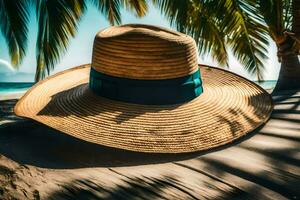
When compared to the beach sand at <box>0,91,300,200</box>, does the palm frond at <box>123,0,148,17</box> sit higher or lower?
higher

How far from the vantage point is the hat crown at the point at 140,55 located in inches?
84.9

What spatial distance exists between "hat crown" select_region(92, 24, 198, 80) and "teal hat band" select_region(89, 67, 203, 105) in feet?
0.10

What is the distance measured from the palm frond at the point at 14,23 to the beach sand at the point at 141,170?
0.95 meters

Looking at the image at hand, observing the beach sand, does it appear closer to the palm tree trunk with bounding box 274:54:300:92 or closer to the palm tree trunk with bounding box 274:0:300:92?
the palm tree trunk with bounding box 274:0:300:92

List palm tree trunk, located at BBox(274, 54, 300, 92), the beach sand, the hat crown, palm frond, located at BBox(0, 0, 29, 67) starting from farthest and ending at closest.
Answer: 1. palm tree trunk, located at BBox(274, 54, 300, 92)
2. palm frond, located at BBox(0, 0, 29, 67)
3. the hat crown
4. the beach sand

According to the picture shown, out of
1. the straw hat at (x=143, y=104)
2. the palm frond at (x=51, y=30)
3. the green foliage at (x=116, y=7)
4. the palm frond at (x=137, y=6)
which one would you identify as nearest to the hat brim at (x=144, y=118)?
→ the straw hat at (x=143, y=104)

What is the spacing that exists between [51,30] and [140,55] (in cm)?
128

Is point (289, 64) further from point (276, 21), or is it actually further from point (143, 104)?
point (143, 104)

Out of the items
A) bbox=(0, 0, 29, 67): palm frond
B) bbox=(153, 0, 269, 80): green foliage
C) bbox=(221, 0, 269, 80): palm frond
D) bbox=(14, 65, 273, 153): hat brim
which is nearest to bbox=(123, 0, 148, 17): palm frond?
bbox=(153, 0, 269, 80): green foliage

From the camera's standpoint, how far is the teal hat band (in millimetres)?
2174

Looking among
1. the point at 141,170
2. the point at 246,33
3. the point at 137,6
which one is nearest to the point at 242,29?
the point at 246,33

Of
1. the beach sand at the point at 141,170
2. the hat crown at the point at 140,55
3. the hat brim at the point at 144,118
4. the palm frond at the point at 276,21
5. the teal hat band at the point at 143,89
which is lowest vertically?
the beach sand at the point at 141,170

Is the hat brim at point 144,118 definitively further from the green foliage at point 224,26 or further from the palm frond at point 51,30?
the green foliage at point 224,26

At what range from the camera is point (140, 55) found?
2.16m
